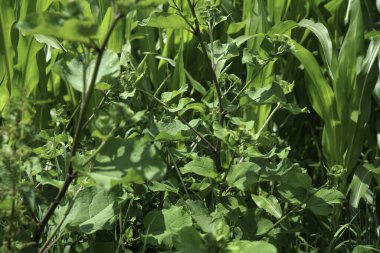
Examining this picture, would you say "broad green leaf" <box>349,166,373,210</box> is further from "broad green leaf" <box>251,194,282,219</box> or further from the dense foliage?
"broad green leaf" <box>251,194,282,219</box>

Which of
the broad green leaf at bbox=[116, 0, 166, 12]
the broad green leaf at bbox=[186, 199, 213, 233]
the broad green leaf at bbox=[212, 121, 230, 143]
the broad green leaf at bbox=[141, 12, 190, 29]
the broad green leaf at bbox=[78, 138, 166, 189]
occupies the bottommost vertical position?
the broad green leaf at bbox=[186, 199, 213, 233]

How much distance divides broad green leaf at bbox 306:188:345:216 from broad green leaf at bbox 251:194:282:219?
11 centimetres

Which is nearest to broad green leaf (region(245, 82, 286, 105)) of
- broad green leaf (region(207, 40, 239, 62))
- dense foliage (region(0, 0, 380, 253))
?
dense foliage (region(0, 0, 380, 253))

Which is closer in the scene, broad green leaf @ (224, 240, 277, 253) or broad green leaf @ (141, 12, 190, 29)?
broad green leaf @ (224, 240, 277, 253)

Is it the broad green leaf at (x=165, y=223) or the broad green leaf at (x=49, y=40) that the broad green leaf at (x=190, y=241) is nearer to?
the broad green leaf at (x=165, y=223)

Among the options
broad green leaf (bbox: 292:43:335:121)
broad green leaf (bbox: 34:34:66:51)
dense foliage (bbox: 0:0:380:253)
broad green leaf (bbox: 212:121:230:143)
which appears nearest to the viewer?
dense foliage (bbox: 0:0:380:253)

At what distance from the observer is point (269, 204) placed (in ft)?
5.97

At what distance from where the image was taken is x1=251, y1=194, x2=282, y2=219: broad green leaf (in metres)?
1.78

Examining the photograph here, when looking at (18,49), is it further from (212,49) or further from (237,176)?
(237,176)

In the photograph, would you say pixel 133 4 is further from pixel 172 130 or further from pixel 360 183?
pixel 360 183

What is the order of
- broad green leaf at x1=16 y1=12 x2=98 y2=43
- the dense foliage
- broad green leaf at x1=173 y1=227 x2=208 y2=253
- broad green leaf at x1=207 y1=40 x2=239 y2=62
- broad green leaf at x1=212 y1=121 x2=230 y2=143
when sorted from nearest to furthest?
broad green leaf at x1=16 y1=12 x2=98 y2=43, the dense foliage, broad green leaf at x1=173 y1=227 x2=208 y2=253, broad green leaf at x1=212 y1=121 x2=230 y2=143, broad green leaf at x1=207 y1=40 x2=239 y2=62

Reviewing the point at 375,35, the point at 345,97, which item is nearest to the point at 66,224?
the point at 345,97

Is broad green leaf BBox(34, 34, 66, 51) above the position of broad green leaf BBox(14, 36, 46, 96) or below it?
above

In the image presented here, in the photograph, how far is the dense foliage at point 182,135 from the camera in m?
1.28
